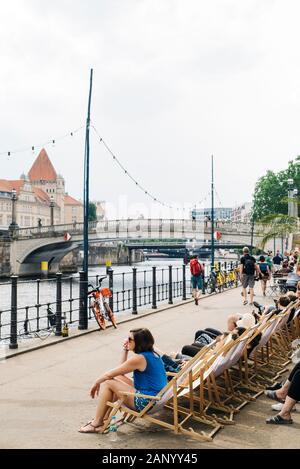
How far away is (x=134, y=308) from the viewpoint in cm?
1309

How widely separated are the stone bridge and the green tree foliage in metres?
9.57

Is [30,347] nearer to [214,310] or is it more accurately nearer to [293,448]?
[293,448]

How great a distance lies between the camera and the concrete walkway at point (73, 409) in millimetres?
4230

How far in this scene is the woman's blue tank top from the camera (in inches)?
177

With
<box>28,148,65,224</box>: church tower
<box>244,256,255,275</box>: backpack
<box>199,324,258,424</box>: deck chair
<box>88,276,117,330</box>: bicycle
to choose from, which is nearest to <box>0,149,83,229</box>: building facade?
<box>28,148,65,224</box>: church tower

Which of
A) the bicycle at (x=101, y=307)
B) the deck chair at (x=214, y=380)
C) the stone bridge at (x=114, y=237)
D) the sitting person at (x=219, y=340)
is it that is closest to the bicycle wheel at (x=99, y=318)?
the bicycle at (x=101, y=307)

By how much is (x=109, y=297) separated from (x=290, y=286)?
458 centimetres

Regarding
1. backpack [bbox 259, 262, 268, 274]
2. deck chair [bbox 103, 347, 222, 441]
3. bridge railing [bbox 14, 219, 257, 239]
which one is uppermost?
bridge railing [bbox 14, 219, 257, 239]

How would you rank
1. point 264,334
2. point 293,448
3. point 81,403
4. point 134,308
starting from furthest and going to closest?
point 134,308 < point 264,334 < point 81,403 < point 293,448

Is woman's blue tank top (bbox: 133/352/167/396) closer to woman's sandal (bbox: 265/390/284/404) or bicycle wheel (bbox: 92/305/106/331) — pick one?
woman's sandal (bbox: 265/390/284/404)

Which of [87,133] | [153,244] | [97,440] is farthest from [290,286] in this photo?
[153,244]

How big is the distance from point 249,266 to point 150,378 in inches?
420

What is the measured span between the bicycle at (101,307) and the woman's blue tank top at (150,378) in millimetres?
5822
